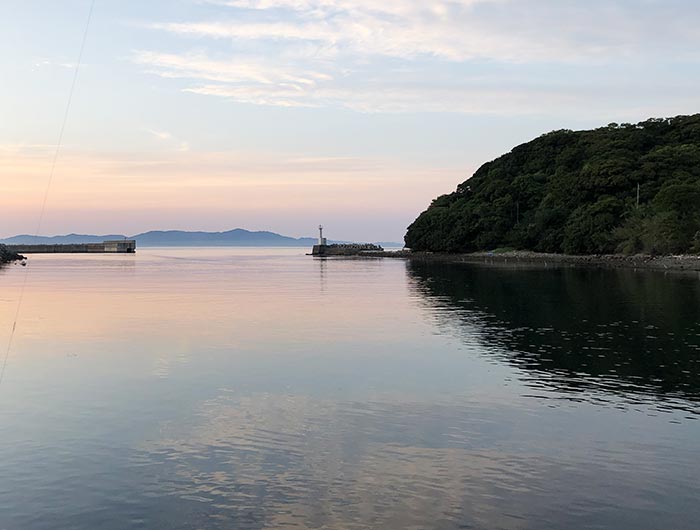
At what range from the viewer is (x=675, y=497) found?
12.5 metres

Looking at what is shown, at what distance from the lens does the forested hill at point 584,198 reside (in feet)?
364

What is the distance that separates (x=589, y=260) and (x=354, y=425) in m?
107

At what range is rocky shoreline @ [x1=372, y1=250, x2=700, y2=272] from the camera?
92.8 meters

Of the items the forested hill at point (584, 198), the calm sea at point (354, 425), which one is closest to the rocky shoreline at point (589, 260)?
the forested hill at point (584, 198)

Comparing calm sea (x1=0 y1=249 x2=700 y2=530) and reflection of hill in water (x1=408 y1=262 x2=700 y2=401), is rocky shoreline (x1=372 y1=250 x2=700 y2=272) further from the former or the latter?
calm sea (x1=0 y1=249 x2=700 y2=530)

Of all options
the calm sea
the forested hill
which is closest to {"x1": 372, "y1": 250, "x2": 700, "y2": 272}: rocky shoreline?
the forested hill

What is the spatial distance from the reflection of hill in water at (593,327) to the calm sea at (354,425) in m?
0.20

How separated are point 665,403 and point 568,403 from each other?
2725mm

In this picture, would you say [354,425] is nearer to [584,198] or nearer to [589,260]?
[589,260]

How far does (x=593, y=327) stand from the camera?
35.8m

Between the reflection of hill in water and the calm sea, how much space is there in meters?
0.20

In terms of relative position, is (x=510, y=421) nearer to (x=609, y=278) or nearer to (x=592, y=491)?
(x=592, y=491)

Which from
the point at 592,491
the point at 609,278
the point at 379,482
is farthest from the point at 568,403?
the point at 609,278

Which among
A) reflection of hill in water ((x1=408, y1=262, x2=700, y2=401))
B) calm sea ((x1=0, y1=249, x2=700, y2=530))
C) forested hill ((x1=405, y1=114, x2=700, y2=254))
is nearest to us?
calm sea ((x1=0, y1=249, x2=700, y2=530))
